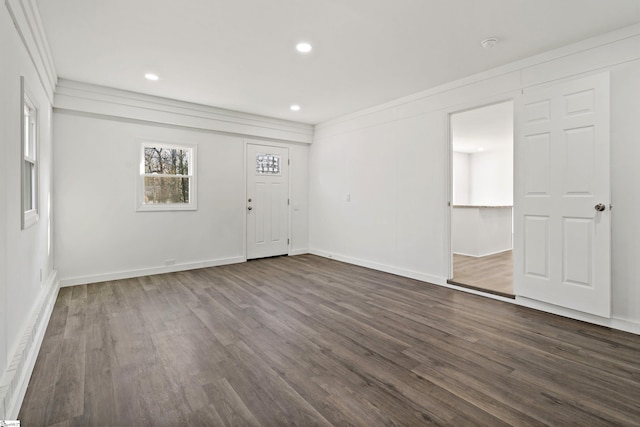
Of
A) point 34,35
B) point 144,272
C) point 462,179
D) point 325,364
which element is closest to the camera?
point 325,364

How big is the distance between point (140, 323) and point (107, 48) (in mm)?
2730

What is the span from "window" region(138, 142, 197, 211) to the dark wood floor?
166 centimetres

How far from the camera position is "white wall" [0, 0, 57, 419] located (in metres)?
1.73

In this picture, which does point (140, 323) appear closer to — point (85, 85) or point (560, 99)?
point (85, 85)

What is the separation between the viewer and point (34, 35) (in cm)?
254

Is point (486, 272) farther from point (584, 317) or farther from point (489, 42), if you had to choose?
point (489, 42)

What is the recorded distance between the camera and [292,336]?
268 centimetres

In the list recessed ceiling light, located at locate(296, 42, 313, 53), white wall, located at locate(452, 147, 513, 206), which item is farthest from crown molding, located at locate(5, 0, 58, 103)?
white wall, located at locate(452, 147, 513, 206)

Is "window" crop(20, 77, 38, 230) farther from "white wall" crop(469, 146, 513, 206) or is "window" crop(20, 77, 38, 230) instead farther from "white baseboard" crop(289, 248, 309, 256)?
"white wall" crop(469, 146, 513, 206)

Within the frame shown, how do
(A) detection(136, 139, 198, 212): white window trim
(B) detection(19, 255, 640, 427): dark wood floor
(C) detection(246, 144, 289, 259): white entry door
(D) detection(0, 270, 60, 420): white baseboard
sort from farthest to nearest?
(C) detection(246, 144, 289, 259): white entry door → (A) detection(136, 139, 198, 212): white window trim → (B) detection(19, 255, 640, 427): dark wood floor → (D) detection(0, 270, 60, 420): white baseboard

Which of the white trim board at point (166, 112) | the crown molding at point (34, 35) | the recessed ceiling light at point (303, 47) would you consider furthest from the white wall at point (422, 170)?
the crown molding at point (34, 35)

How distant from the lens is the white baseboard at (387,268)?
14.2 ft

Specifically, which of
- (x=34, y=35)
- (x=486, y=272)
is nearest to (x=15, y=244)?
(x=34, y=35)

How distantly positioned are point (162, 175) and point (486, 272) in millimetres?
5190
